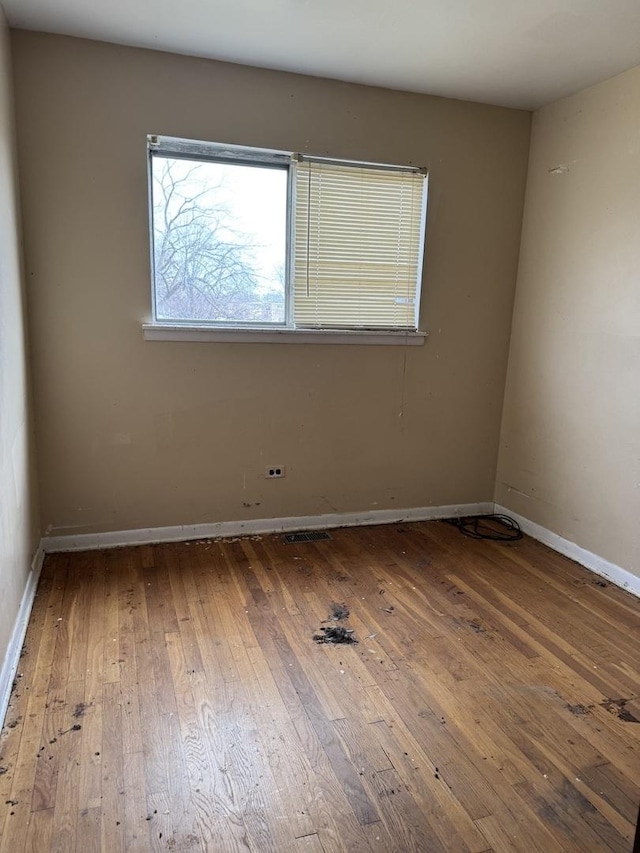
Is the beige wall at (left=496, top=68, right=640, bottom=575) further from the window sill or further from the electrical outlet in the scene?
the electrical outlet

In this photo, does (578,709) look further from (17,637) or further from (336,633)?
(17,637)

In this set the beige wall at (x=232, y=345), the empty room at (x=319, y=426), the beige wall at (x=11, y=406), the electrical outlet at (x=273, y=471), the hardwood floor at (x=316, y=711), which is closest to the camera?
the hardwood floor at (x=316, y=711)

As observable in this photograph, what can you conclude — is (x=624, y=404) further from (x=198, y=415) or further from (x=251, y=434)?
(x=198, y=415)

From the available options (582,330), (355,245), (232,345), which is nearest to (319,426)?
(232,345)

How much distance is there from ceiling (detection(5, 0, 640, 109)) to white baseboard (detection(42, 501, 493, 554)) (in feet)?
8.25

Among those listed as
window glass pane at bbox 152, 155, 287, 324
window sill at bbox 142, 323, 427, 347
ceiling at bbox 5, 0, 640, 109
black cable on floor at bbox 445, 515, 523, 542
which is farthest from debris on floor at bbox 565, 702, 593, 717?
ceiling at bbox 5, 0, 640, 109

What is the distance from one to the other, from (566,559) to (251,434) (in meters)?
1.99

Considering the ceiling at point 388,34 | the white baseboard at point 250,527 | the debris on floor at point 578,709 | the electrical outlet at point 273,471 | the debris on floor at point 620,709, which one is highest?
the ceiling at point 388,34

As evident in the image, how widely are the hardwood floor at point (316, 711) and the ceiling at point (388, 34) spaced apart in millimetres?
2595

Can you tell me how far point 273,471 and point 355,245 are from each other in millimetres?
1446

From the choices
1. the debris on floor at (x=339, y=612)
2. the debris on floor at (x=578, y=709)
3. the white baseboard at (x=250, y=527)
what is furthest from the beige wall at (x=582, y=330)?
the debris on floor at (x=339, y=612)

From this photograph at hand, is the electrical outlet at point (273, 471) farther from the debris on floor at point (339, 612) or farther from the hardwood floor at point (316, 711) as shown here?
the debris on floor at point (339, 612)

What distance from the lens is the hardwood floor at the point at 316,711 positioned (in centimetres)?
148

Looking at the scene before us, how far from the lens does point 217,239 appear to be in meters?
3.03
